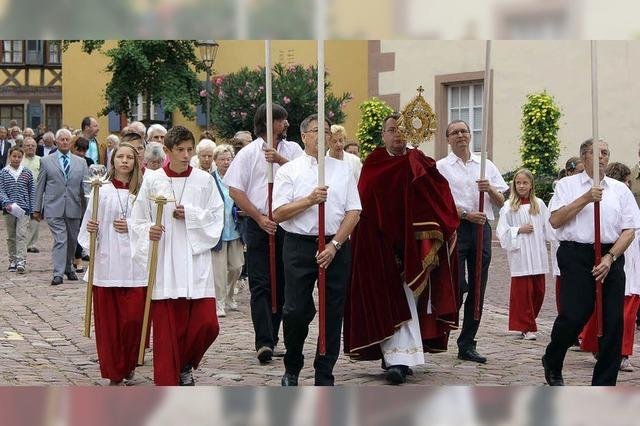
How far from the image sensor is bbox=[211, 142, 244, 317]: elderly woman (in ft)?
37.4

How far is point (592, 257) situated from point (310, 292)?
5.36 ft

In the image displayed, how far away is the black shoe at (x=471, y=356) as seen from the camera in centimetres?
884

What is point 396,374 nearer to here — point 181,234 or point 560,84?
point 181,234

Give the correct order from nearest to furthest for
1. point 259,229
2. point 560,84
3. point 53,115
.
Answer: point 259,229 < point 560,84 < point 53,115

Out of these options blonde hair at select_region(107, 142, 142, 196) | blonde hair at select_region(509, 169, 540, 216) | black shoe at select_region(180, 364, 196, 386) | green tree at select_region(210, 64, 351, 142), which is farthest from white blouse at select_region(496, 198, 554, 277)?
green tree at select_region(210, 64, 351, 142)

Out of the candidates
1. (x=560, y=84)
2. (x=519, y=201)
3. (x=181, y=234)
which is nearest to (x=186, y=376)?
(x=181, y=234)

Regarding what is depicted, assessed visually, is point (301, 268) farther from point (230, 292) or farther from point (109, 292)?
point (230, 292)

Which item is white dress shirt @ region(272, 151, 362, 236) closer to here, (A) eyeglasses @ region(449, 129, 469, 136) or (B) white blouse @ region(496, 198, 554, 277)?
(A) eyeglasses @ region(449, 129, 469, 136)

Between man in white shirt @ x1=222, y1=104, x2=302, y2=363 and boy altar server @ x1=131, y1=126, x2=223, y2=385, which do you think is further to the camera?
man in white shirt @ x1=222, y1=104, x2=302, y2=363

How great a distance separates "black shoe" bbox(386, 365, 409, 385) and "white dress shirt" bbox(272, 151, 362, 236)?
1235 mm

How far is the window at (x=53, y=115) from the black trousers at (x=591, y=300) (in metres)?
37.6

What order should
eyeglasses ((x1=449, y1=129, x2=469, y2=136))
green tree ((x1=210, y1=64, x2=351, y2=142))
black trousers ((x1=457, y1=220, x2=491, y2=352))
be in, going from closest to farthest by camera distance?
black trousers ((x1=457, y1=220, x2=491, y2=352)), eyeglasses ((x1=449, y1=129, x2=469, y2=136)), green tree ((x1=210, y1=64, x2=351, y2=142))

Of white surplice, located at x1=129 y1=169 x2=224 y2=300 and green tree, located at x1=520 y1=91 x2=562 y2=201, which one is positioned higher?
green tree, located at x1=520 y1=91 x2=562 y2=201

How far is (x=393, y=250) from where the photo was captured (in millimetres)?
8008
